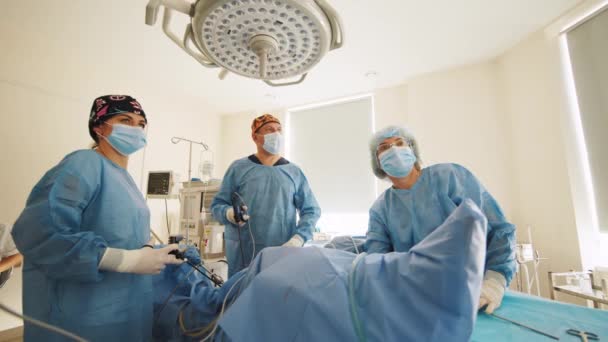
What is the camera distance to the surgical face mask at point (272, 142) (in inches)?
55.4

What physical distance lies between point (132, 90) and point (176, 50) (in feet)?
2.31

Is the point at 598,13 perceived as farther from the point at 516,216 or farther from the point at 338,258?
the point at 338,258

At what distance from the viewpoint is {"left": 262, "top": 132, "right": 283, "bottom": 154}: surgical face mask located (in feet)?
4.61

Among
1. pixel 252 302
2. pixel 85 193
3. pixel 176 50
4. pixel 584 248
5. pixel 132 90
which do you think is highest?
pixel 176 50

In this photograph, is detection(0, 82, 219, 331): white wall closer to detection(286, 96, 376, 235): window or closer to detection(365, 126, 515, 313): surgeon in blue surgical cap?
detection(286, 96, 376, 235): window

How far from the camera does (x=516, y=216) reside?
2.11 m

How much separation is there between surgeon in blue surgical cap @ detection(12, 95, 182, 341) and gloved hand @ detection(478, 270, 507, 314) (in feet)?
2.90

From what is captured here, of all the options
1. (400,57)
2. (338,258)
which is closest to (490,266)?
(338,258)

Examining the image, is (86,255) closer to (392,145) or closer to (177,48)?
(392,145)

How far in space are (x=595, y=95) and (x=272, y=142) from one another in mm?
1977

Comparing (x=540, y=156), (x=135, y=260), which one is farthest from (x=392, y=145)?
(x=540, y=156)

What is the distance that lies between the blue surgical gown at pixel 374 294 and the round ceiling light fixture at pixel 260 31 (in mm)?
438

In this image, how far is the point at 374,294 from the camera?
451mm

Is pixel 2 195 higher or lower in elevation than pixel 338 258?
higher
